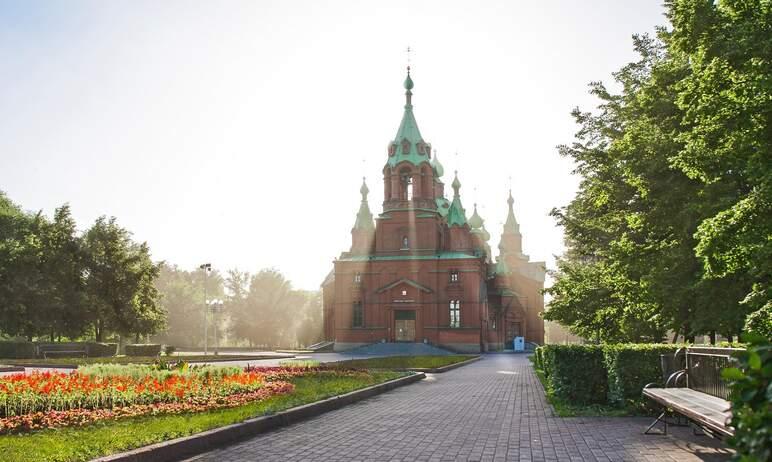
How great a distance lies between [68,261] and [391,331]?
26.0 m

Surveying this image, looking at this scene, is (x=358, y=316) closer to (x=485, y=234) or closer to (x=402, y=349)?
(x=402, y=349)

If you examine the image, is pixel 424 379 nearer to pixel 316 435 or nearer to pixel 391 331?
pixel 316 435

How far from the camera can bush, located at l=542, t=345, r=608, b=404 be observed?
13320 millimetres

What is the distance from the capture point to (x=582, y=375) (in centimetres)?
1341

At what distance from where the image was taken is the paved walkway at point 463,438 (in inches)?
328

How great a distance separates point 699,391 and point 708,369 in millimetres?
522

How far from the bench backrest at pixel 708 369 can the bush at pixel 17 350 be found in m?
37.5

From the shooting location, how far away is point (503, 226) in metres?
92.2

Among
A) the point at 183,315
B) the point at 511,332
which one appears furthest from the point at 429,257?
the point at 183,315

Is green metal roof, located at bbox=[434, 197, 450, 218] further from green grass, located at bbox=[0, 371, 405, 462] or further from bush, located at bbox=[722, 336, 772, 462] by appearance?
bush, located at bbox=[722, 336, 772, 462]

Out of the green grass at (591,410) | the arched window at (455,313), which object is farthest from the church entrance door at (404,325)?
the green grass at (591,410)

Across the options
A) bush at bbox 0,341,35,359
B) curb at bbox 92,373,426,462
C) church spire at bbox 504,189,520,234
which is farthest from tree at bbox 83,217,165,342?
church spire at bbox 504,189,520,234

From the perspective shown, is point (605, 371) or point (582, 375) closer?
point (605, 371)

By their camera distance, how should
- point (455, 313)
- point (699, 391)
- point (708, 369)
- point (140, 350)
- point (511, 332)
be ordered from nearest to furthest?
point (708, 369)
point (699, 391)
point (140, 350)
point (455, 313)
point (511, 332)
